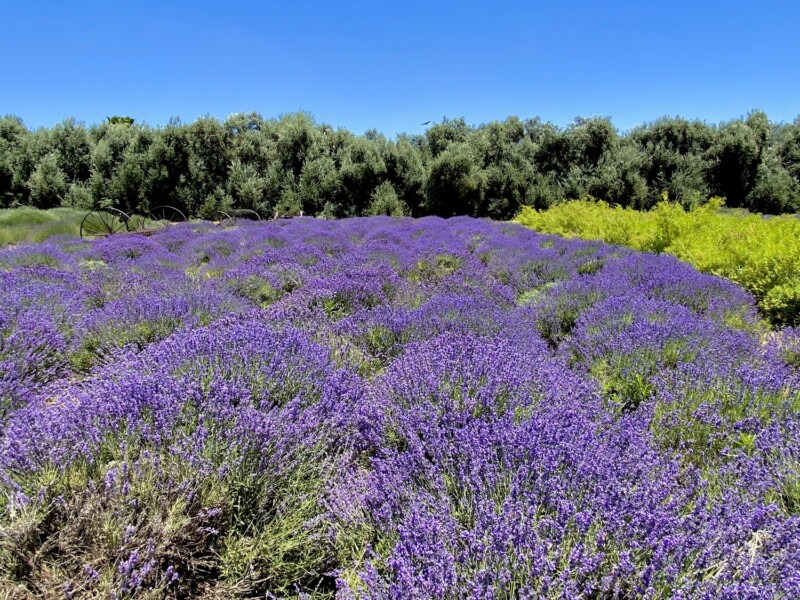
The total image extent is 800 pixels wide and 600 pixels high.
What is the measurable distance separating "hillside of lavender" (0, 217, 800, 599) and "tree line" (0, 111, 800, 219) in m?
17.0

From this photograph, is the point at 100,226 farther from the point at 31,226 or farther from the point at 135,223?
the point at 31,226

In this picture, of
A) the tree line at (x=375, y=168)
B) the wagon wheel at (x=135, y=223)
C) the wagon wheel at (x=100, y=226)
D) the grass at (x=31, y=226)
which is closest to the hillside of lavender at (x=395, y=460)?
the wagon wheel at (x=100, y=226)

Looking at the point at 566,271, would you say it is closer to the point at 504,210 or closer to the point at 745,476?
the point at 745,476

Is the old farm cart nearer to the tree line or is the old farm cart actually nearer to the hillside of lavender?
the tree line

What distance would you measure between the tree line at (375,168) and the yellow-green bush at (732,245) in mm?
10239

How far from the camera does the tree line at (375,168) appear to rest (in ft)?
63.5

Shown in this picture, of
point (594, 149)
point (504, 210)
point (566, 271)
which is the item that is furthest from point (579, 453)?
point (594, 149)

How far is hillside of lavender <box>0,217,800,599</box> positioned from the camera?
128cm

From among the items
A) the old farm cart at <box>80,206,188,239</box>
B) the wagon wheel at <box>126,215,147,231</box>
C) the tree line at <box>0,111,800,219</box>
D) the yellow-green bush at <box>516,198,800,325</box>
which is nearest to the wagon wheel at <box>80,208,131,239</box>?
the old farm cart at <box>80,206,188,239</box>

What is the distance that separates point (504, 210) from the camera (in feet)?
69.3

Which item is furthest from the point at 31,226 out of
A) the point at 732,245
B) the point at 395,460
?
the point at 732,245

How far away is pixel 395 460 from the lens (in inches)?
70.7

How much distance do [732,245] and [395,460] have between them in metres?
6.26

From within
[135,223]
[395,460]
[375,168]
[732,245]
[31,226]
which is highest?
[375,168]
